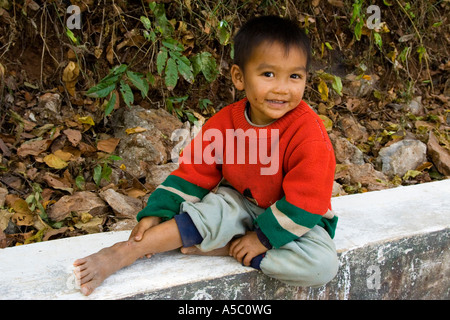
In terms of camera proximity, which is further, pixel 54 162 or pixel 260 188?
pixel 54 162

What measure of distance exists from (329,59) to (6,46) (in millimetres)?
2607

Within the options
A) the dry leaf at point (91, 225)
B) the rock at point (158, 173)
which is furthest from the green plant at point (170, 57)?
the dry leaf at point (91, 225)

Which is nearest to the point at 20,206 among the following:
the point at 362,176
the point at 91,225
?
the point at 91,225

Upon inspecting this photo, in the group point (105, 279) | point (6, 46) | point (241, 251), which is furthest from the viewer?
point (6, 46)

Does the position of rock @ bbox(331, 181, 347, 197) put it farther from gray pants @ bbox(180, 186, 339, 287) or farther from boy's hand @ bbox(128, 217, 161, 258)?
boy's hand @ bbox(128, 217, 161, 258)

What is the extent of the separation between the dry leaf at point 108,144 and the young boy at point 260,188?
112 centimetres

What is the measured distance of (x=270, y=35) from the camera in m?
1.54

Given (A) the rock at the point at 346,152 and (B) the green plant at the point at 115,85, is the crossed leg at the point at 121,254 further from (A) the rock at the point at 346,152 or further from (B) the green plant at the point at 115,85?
(A) the rock at the point at 346,152

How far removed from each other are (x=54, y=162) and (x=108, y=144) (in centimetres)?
38

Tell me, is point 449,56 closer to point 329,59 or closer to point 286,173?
point 329,59

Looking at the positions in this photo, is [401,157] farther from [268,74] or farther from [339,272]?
[268,74]

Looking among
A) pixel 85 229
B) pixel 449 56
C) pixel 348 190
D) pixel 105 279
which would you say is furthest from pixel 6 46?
pixel 449 56

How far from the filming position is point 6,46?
110 inches

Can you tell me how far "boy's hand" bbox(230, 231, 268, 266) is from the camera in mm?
1577
